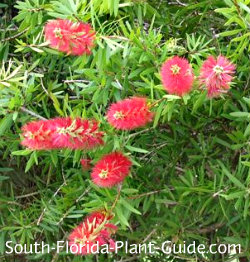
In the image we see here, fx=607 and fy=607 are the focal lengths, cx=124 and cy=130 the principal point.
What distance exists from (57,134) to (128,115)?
0.49ft

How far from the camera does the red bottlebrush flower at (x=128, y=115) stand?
1232mm

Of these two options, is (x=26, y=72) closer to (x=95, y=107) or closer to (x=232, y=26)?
(x=95, y=107)

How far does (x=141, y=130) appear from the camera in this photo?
1.63 metres

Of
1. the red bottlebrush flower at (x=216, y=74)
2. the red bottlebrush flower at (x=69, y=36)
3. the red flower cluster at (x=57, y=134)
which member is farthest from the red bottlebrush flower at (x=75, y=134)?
the red bottlebrush flower at (x=216, y=74)

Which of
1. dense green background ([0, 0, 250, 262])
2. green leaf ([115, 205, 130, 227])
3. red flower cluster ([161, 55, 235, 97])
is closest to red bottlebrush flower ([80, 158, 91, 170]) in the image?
dense green background ([0, 0, 250, 262])

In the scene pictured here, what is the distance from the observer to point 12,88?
144cm

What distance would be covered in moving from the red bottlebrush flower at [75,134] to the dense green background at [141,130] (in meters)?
0.06

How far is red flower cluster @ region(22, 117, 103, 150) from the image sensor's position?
1.24 meters

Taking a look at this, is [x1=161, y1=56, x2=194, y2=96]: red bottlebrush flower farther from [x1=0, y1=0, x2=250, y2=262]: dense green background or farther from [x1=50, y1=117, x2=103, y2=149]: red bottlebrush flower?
[x1=50, y1=117, x2=103, y2=149]: red bottlebrush flower

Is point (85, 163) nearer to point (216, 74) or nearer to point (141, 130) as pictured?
point (141, 130)

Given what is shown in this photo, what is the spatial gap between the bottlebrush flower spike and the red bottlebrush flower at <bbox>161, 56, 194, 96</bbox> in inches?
8.4

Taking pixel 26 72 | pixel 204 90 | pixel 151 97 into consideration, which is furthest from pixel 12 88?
pixel 204 90

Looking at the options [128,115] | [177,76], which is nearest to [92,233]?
[128,115]

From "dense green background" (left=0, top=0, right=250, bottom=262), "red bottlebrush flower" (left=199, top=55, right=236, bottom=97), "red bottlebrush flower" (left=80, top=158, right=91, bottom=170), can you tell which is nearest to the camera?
"red bottlebrush flower" (left=199, top=55, right=236, bottom=97)
